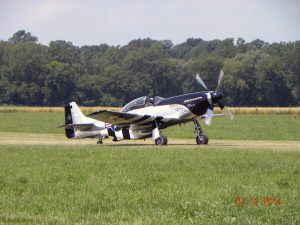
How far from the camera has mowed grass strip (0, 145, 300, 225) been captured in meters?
11.2

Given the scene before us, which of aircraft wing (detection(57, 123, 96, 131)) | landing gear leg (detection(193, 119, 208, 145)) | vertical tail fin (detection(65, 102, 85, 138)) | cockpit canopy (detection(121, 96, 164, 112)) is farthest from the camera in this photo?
vertical tail fin (detection(65, 102, 85, 138))

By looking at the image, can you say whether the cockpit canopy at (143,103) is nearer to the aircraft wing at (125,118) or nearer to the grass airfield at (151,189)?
the aircraft wing at (125,118)

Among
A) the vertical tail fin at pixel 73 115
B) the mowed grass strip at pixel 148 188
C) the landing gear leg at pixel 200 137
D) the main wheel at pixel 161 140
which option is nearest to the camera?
the mowed grass strip at pixel 148 188

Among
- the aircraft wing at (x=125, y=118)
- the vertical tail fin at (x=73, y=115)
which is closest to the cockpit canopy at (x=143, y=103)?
the aircraft wing at (x=125, y=118)

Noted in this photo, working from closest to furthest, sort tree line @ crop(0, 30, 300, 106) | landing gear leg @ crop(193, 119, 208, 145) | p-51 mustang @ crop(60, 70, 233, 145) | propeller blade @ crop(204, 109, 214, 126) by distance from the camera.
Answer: propeller blade @ crop(204, 109, 214, 126)
p-51 mustang @ crop(60, 70, 233, 145)
landing gear leg @ crop(193, 119, 208, 145)
tree line @ crop(0, 30, 300, 106)

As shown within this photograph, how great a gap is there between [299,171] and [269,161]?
2515 mm

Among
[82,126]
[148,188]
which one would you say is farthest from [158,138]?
[148,188]

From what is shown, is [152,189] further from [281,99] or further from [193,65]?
[193,65]

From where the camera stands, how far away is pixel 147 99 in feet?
95.0

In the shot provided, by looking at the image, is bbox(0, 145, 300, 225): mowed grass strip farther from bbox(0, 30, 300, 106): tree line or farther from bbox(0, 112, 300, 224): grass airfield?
bbox(0, 30, 300, 106): tree line

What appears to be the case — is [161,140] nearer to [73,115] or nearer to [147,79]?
[73,115]

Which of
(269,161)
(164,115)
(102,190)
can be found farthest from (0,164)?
(164,115)

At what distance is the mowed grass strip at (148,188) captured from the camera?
11.2 meters

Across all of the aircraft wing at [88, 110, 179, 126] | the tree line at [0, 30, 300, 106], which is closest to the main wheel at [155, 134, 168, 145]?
the aircraft wing at [88, 110, 179, 126]
